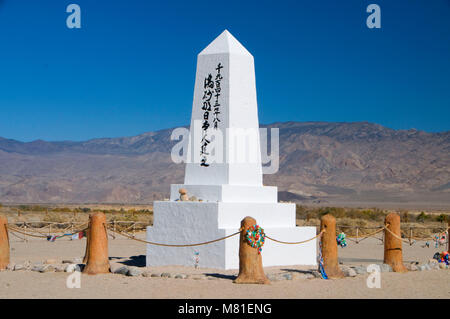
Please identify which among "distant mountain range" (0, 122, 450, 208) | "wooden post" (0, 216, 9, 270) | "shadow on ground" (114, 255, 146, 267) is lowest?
"shadow on ground" (114, 255, 146, 267)

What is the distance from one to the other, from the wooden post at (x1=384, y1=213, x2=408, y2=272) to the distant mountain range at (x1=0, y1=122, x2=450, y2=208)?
5369 centimetres

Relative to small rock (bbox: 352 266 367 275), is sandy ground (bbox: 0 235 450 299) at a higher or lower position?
lower

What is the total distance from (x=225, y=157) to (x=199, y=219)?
61.1 inches

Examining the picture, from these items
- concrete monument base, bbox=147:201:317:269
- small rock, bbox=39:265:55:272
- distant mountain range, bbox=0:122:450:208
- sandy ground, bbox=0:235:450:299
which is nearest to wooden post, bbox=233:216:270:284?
sandy ground, bbox=0:235:450:299

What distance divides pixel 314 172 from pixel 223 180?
74.3 m

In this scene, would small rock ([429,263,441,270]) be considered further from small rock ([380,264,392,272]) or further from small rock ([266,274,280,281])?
small rock ([266,274,280,281])

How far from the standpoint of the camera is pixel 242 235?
10836 mm

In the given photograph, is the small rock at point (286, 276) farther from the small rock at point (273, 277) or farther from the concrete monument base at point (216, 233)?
the concrete monument base at point (216, 233)

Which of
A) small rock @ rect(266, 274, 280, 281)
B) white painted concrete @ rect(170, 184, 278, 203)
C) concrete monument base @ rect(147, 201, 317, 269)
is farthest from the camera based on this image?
white painted concrete @ rect(170, 184, 278, 203)

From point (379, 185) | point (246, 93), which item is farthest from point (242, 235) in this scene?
point (379, 185)

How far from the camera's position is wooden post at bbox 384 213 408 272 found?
12750 mm

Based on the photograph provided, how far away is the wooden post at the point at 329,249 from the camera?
11.6 metres

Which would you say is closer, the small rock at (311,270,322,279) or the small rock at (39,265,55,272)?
the small rock at (311,270,322,279)

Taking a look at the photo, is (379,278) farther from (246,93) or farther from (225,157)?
(246,93)
